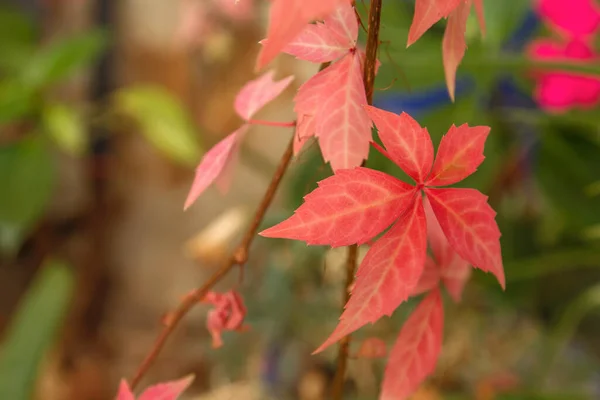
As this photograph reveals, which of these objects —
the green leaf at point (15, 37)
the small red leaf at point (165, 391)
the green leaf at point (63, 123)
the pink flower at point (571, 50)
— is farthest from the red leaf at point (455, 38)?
the green leaf at point (15, 37)

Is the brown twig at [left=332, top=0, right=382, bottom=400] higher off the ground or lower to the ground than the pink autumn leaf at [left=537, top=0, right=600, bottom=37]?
higher

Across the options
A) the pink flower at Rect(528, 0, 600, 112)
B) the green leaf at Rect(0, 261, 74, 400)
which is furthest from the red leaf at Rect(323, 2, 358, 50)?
the green leaf at Rect(0, 261, 74, 400)

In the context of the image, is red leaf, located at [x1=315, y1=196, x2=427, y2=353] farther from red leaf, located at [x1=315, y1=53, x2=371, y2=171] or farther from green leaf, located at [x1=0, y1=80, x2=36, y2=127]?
green leaf, located at [x1=0, y1=80, x2=36, y2=127]

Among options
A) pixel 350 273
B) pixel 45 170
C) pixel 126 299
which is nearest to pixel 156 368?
pixel 126 299

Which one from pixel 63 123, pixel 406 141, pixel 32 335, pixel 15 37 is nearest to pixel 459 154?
pixel 406 141

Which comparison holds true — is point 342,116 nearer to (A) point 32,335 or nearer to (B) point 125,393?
(B) point 125,393

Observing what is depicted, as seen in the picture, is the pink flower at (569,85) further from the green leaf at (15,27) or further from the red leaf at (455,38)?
the green leaf at (15,27)

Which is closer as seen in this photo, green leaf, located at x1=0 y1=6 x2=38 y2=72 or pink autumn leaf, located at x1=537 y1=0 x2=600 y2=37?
pink autumn leaf, located at x1=537 y1=0 x2=600 y2=37

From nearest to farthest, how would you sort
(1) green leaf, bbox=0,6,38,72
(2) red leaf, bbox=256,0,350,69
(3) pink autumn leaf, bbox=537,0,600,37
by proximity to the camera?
(2) red leaf, bbox=256,0,350,69, (3) pink autumn leaf, bbox=537,0,600,37, (1) green leaf, bbox=0,6,38,72
